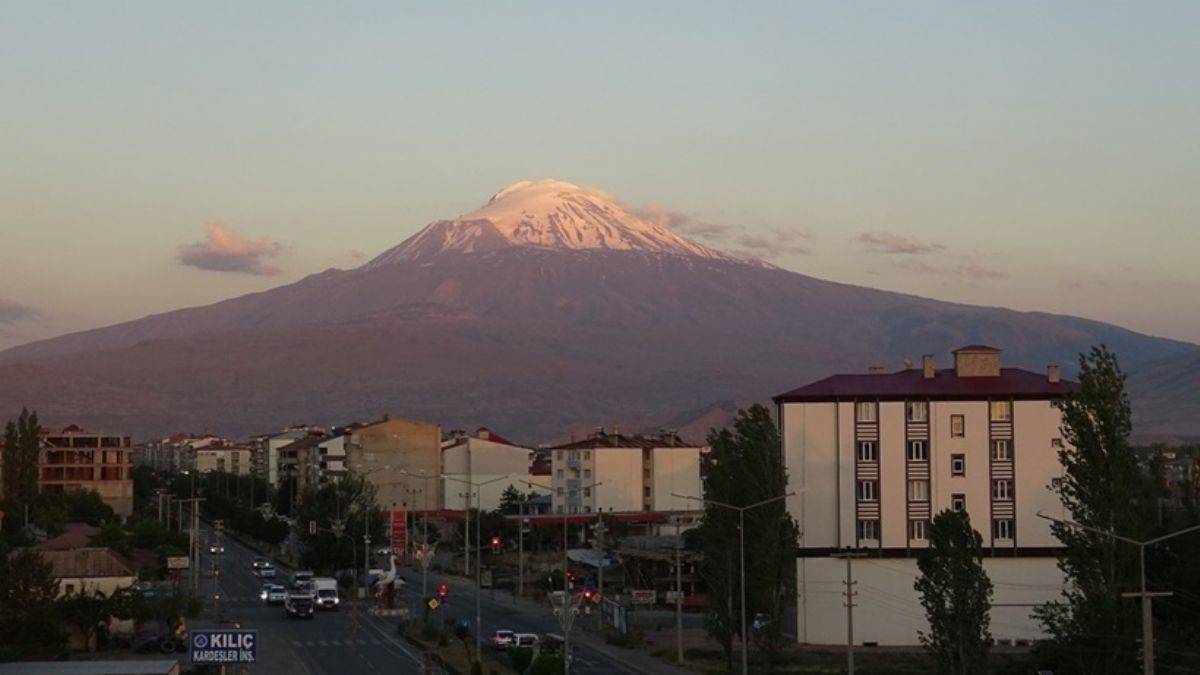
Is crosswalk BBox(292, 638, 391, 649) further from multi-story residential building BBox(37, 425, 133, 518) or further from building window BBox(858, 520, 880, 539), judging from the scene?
multi-story residential building BBox(37, 425, 133, 518)

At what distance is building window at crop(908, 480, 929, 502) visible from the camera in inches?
3022

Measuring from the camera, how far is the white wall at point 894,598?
247 ft

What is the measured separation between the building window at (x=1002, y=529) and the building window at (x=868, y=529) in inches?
187

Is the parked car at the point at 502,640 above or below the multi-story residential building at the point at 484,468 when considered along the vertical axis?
below

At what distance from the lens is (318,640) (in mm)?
76188

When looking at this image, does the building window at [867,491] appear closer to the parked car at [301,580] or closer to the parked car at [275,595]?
the parked car at [301,580]

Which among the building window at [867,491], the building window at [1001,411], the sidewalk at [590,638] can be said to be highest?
the building window at [1001,411]

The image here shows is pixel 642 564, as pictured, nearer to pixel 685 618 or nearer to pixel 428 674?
pixel 685 618

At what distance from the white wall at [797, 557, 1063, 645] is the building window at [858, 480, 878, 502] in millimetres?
2581

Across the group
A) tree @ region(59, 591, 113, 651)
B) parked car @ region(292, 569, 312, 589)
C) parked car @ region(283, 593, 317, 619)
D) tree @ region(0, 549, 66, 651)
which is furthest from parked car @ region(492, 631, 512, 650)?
parked car @ region(292, 569, 312, 589)

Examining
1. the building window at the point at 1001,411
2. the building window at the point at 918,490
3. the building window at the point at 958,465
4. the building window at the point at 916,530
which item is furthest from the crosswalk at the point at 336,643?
the building window at the point at 1001,411

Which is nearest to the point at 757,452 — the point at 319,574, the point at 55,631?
the point at 55,631

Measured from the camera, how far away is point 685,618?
90.8 m

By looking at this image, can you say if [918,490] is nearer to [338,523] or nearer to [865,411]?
[865,411]
